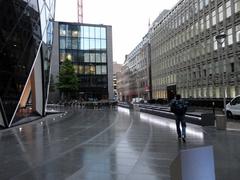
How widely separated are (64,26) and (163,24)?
25.3 m

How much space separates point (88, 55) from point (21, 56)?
63.4 meters

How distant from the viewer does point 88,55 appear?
86.1m

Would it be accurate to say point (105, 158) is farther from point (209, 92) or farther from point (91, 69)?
point (91, 69)

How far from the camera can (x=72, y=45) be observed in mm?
84625

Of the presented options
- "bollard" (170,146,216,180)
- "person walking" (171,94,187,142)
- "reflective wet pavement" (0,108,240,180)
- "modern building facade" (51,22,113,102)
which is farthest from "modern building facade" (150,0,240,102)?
"bollard" (170,146,216,180)

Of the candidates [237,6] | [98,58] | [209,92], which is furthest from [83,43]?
[237,6]

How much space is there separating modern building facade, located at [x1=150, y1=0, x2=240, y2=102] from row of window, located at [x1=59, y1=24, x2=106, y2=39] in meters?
16.0

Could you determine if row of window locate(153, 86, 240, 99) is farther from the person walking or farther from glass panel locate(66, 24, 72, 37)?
glass panel locate(66, 24, 72, 37)

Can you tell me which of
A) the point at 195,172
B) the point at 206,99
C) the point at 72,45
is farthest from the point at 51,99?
the point at 195,172

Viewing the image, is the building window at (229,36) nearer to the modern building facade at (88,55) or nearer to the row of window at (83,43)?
the modern building facade at (88,55)

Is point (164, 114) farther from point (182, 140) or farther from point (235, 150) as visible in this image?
point (235, 150)

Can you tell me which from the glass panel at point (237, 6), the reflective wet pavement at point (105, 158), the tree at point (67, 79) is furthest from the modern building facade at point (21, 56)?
the tree at point (67, 79)

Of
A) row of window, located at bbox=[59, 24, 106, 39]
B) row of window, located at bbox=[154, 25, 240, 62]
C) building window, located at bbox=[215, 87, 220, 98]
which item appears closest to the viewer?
row of window, located at bbox=[154, 25, 240, 62]

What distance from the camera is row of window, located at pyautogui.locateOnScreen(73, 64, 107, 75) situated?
283ft
